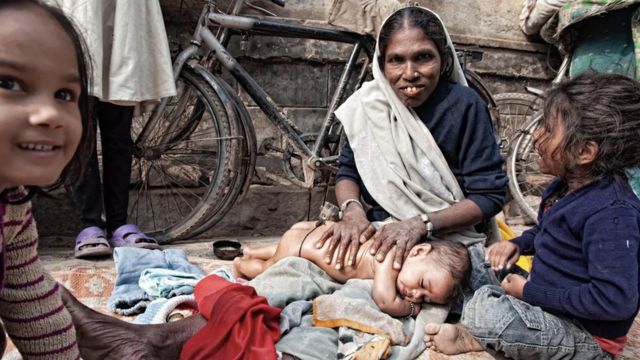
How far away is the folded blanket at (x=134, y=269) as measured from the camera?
2305mm

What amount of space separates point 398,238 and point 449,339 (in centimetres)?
47

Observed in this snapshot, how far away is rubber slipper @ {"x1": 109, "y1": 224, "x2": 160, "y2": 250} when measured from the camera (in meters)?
3.02

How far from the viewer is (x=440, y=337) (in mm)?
2029

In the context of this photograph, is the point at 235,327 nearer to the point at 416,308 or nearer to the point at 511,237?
the point at 416,308

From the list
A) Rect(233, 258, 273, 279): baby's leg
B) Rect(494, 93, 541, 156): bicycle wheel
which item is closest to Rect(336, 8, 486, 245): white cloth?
Rect(233, 258, 273, 279): baby's leg

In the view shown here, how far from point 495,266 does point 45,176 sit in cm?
171

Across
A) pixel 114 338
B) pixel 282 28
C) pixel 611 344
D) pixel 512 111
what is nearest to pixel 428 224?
pixel 611 344

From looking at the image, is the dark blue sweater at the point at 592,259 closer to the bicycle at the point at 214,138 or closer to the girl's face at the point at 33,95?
the girl's face at the point at 33,95

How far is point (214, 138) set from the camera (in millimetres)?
3396

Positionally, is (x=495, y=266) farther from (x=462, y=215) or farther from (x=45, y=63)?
(x=45, y=63)

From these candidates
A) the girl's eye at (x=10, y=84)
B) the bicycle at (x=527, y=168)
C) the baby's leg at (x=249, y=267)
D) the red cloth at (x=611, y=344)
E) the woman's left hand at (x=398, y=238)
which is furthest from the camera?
the bicycle at (x=527, y=168)

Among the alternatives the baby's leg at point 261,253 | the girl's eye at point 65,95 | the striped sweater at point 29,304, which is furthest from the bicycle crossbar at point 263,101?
the girl's eye at point 65,95

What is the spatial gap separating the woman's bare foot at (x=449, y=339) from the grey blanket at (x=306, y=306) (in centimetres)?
4

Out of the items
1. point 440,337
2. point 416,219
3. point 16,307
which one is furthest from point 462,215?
point 16,307
